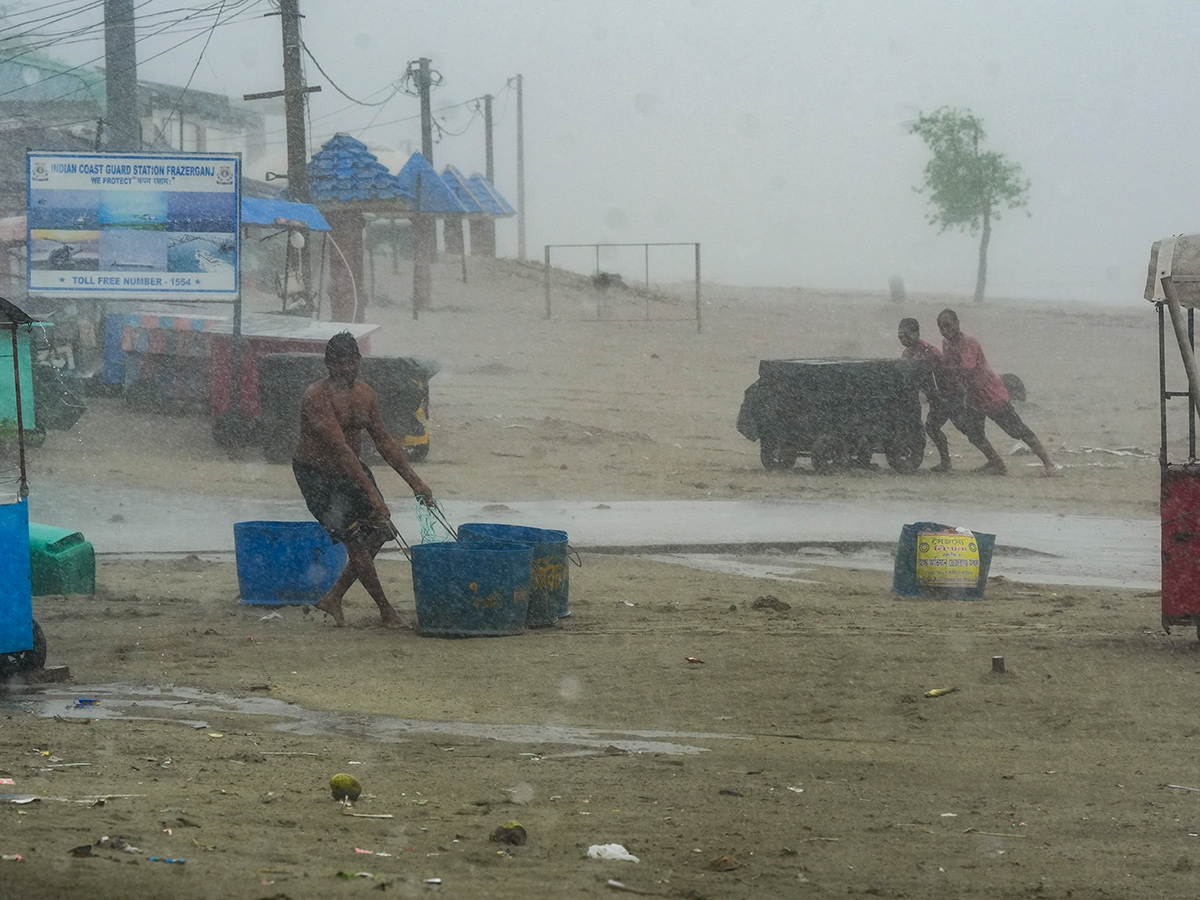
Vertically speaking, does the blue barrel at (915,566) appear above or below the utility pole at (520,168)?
below

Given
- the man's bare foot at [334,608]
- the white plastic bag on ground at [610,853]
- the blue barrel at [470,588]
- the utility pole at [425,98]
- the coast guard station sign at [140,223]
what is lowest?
the man's bare foot at [334,608]

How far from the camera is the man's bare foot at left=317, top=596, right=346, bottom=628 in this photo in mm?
8141

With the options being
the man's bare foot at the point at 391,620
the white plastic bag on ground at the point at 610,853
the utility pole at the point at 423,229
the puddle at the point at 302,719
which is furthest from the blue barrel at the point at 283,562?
the utility pole at the point at 423,229

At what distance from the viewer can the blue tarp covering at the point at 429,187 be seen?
35.5 m

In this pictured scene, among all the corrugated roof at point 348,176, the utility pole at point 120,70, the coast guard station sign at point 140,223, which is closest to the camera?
the coast guard station sign at point 140,223

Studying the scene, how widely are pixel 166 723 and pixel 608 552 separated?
18.7 ft

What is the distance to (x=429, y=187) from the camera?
37594 millimetres

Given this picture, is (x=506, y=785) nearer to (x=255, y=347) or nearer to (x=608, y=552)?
(x=608, y=552)

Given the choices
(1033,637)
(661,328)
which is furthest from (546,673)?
(661,328)

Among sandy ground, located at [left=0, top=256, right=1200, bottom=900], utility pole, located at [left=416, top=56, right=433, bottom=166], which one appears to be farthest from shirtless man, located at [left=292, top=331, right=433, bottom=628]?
utility pole, located at [left=416, top=56, right=433, bottom=166]

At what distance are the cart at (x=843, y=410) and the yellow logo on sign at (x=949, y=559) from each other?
7228mm

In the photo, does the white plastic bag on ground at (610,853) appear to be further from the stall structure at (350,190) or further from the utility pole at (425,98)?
the utility pole at (425,98)

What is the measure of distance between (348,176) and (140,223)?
48.2ft

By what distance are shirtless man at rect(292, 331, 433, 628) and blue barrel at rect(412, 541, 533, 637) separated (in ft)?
1.45
